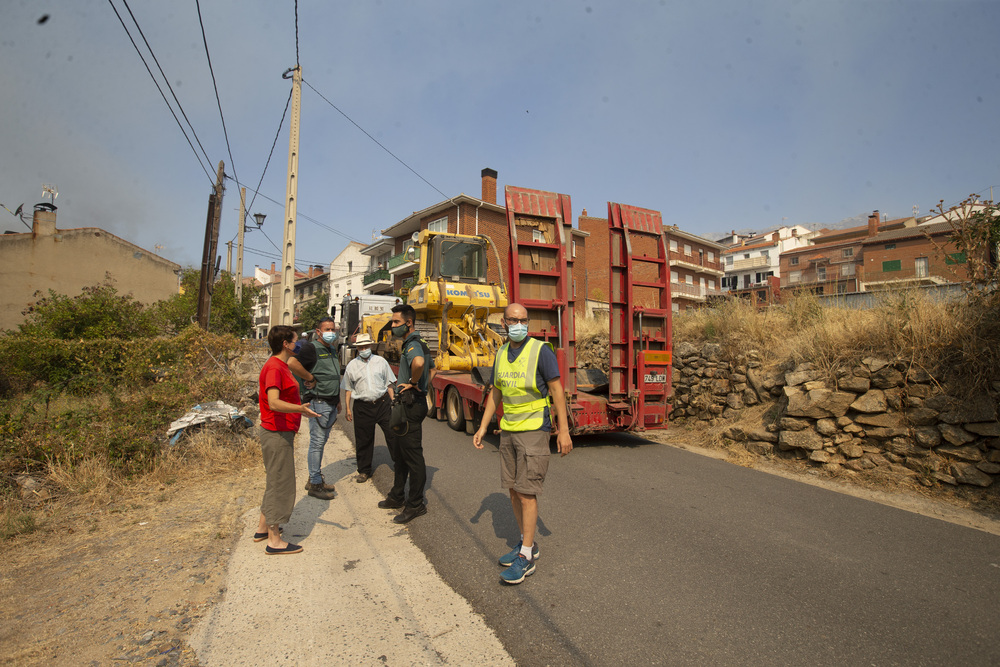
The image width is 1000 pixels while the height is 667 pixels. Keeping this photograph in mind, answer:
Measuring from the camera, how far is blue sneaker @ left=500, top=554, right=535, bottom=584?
3.50m

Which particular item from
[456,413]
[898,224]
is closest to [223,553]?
[456,413]

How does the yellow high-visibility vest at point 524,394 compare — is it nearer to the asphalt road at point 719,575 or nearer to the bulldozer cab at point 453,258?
the asphalt road at point 719,575

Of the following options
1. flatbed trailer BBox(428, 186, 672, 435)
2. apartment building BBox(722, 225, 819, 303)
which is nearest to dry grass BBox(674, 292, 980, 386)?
flatbed trailer BBox(428, 186, 672, 435)

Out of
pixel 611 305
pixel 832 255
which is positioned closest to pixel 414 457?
pixel 611 305

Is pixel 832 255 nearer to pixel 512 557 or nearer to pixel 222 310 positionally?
pixel 222 310

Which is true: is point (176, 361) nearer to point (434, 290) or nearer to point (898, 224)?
point (434, 290)

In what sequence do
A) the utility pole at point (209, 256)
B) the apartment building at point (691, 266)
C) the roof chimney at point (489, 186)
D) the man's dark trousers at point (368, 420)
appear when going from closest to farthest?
the man's dark trousers at point (368, 420) → the utility pole at point (209, 256) → the roof chimney at point (489, 186) → the apartment building at point (691, 266)

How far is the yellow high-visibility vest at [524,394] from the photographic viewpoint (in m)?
3.71

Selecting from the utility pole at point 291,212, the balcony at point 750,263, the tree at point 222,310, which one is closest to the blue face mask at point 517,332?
the utility pole at point 291,212

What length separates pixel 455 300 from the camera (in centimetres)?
1012

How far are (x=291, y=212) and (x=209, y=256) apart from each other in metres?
4.39

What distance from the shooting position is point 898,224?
5541cm

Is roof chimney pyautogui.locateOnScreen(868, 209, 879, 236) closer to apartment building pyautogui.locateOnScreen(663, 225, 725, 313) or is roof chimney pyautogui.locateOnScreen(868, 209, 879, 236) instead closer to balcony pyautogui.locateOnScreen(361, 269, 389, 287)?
apartment building pyautogui.locateOnScreen(663, 225, 725, 313)

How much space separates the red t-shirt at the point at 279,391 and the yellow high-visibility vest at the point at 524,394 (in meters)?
1.70
